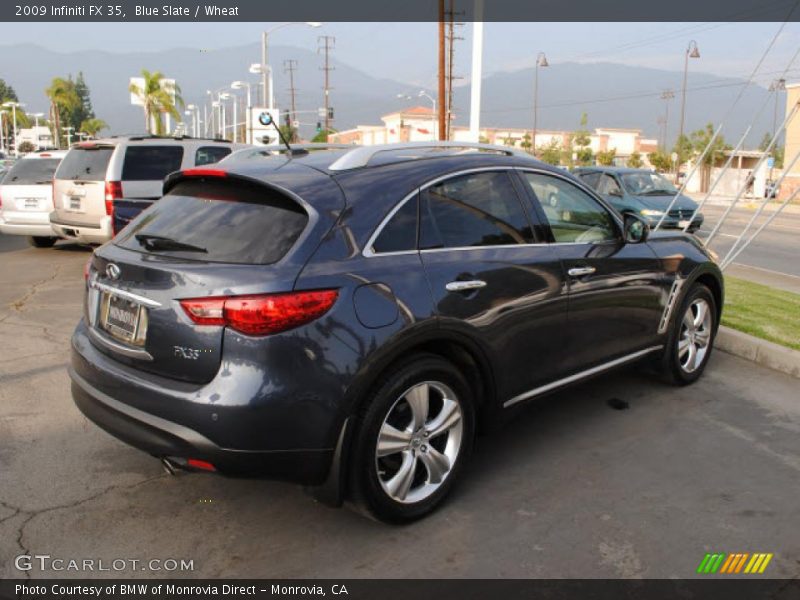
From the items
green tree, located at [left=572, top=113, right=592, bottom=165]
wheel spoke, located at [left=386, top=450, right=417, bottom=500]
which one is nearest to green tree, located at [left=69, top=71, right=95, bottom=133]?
green tree, located at [left=572, top=113, right=592, bottom=165]

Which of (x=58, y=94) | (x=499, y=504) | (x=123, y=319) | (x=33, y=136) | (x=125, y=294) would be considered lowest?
(x=499, y=504)

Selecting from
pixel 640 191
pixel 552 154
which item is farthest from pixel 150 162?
pixel 552 154

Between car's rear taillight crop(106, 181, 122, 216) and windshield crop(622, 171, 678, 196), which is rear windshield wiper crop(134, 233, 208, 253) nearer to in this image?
car's rear taillight crop(106, 181, 122, 216)

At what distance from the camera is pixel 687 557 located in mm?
3107

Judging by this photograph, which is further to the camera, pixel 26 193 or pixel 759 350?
pixel 26 193

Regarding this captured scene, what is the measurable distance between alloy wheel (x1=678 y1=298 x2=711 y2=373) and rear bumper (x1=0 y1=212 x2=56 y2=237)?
1084cm

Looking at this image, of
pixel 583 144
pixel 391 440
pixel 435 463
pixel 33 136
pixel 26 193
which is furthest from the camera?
pixel 33 136

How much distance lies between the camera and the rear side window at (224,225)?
3102mm

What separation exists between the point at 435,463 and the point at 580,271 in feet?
4.89

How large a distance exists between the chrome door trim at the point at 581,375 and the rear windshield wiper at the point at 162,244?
5.85 feet

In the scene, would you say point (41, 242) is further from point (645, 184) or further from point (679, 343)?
point (645, 184)

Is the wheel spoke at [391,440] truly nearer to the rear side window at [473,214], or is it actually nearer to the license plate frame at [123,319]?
the rear side window at [473,214]

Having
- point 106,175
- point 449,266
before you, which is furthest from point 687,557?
point 106,175

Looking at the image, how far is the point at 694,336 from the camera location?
5379 millimetres
